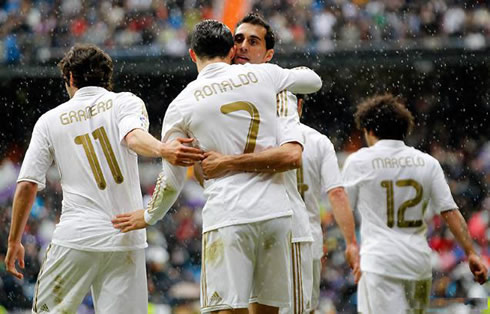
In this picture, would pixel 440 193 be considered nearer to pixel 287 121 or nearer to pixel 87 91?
pixel 287 121

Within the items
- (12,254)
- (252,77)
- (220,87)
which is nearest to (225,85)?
(220,87)

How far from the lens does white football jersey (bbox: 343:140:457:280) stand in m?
6.10

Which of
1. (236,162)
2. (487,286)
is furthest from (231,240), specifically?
(487,286)

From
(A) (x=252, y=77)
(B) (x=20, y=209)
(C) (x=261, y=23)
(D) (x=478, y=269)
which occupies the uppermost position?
(C) (x=261, y=23)

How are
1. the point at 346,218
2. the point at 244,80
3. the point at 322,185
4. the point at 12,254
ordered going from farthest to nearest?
the point at 322,185, the point at 346,218, the point at 12,254, the point at 244,80

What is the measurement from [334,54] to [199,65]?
14.8 m

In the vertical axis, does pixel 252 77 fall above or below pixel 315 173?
above

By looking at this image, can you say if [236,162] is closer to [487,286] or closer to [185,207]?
[487,286]

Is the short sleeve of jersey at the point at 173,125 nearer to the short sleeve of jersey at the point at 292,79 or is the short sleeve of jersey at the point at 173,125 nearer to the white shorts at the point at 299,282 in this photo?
the short sleeve of jersey at the point at 292,79

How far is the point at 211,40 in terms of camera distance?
4.54m

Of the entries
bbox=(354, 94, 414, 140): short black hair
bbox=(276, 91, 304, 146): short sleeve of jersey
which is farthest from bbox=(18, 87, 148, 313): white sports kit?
bbox=(354, 94, 414, 140): short black hair

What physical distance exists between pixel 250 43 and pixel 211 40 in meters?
1.27

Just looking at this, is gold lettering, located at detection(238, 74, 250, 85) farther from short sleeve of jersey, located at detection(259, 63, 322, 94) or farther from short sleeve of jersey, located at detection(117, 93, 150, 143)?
short sleeve of jersey, located at detection(117, 93, 150, 143)

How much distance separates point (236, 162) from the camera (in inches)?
172
